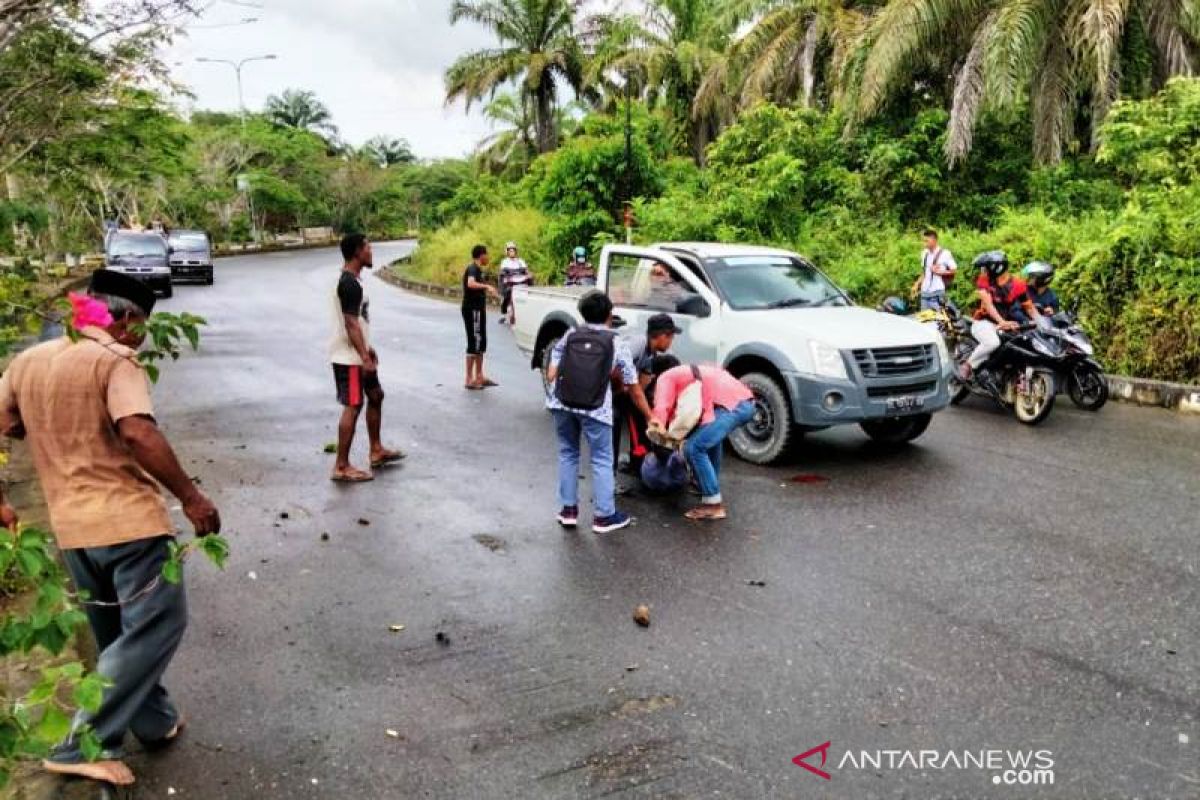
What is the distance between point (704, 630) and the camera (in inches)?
179

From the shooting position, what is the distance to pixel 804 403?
7285 mm

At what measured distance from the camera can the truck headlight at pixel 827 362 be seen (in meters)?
7.21

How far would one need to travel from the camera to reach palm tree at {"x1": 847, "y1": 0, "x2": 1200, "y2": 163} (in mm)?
14844

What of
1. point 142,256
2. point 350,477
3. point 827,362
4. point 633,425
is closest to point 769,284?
point 827,362

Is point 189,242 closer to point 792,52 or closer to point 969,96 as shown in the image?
point 792,52

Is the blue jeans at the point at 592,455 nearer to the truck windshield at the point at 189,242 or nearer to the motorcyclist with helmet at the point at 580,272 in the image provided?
the motorcyclist with helmet at the point at 580,272

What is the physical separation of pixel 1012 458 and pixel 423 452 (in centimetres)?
508

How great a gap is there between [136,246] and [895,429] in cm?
2339

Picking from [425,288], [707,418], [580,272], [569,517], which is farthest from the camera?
[425,288]

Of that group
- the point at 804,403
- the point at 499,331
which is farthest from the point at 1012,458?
the point at 499,331

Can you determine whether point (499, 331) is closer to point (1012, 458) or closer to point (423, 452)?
point (423, 452)

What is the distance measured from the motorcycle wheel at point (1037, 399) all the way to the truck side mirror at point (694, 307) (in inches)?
137

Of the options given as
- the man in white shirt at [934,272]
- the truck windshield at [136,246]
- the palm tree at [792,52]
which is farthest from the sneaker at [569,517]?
the truck windshield at [136,246]

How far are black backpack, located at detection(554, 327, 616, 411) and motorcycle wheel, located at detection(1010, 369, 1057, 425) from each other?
5266mm
